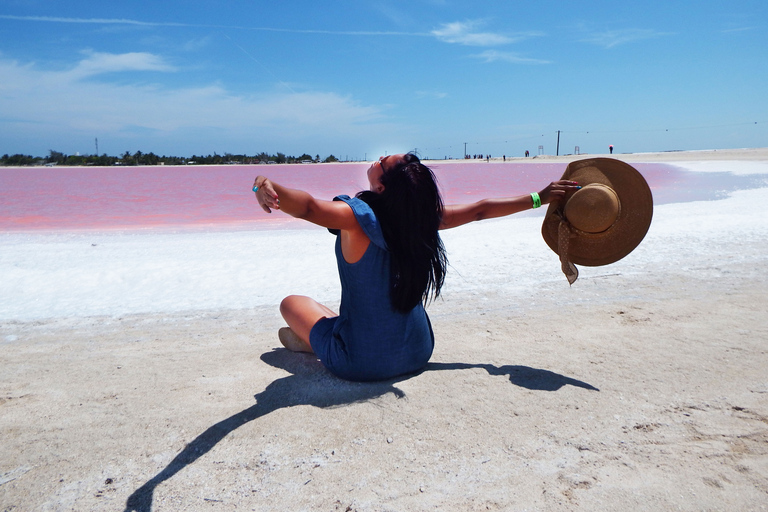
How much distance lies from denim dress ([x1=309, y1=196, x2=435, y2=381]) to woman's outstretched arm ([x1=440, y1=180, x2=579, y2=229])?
46cm

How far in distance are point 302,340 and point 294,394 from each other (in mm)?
507

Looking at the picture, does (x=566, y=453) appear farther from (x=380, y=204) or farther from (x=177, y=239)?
(x=177, y=239)

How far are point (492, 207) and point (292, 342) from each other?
4.46 feet

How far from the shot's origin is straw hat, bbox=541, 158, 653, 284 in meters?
2.74

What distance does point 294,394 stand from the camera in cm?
253

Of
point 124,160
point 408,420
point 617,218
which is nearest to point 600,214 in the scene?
point 617,218

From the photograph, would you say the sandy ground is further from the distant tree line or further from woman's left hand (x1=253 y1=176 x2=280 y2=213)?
the distant tree line

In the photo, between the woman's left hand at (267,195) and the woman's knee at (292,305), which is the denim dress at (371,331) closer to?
the woman's knee at (292,305)

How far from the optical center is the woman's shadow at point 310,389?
6.90 feet

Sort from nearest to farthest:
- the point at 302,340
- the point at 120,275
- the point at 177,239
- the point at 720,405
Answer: the point at 720,405
the point at 302,340
the point at 120,275
the point at 177,239

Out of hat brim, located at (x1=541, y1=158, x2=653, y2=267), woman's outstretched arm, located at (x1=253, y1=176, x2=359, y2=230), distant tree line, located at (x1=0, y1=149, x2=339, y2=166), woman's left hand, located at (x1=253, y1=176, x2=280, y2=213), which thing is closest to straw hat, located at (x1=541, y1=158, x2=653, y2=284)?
hat brim, located at (x1=541, y1=158, x2=653, y2=267)

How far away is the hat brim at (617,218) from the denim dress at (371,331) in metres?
0.94

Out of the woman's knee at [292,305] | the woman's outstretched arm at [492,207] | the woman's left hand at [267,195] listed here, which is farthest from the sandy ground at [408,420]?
the woman's left hand at [267,195]

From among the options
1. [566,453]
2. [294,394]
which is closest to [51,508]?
[294,394]
